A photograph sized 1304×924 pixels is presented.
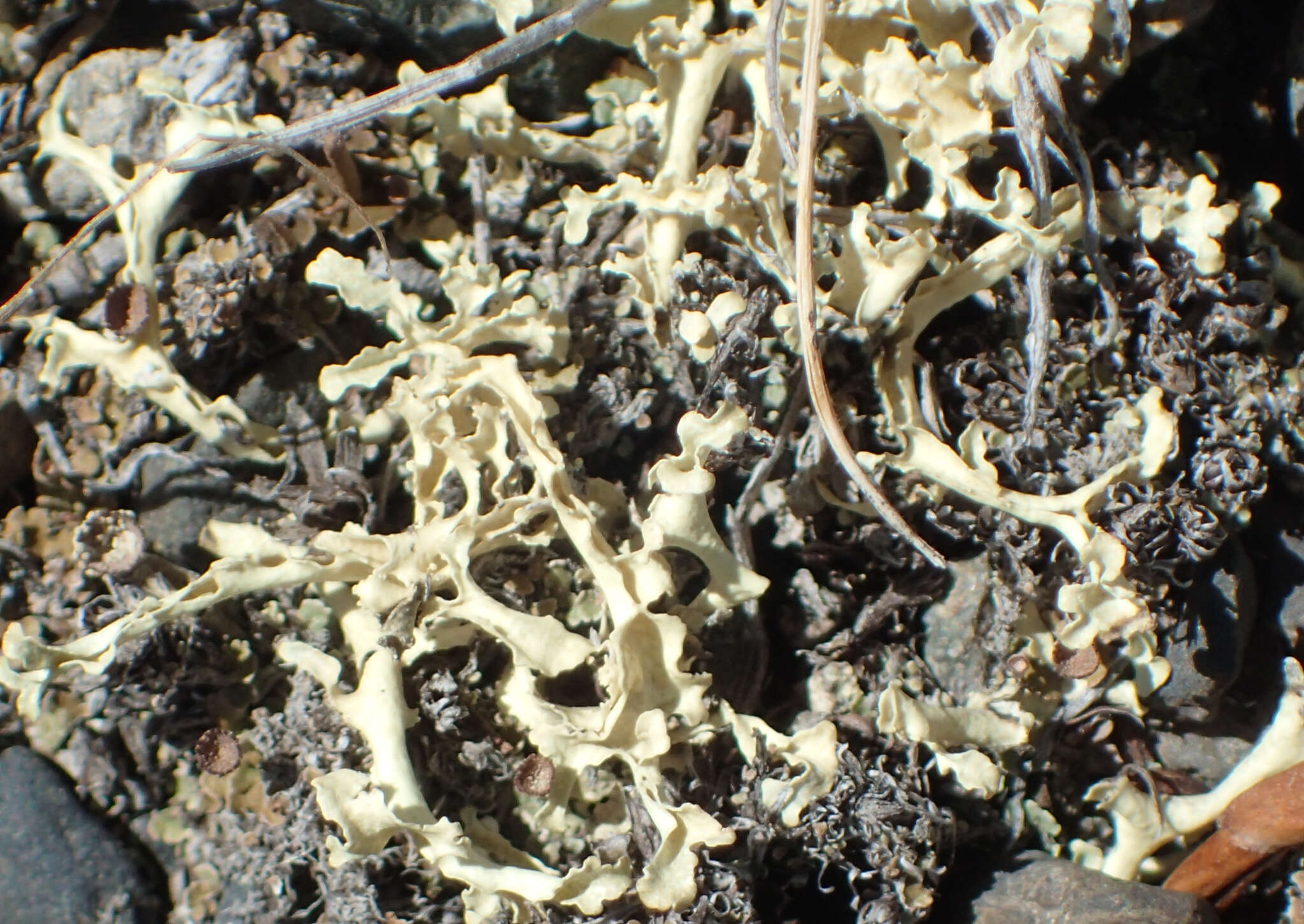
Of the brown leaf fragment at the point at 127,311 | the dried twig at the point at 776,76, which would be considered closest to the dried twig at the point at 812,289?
the dried twig at the point at 776,76

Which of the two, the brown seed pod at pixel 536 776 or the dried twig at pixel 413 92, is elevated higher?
the dried twig at pixel 413 92

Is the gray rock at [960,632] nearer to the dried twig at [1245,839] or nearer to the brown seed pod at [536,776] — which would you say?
the dried twig at [1245,839]

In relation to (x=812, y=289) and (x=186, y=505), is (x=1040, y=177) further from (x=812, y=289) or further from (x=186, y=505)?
(x=186, y=505)

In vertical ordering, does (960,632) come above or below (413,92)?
below

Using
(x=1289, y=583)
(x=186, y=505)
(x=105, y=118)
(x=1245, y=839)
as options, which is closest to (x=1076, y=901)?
(x=1245, y=839)

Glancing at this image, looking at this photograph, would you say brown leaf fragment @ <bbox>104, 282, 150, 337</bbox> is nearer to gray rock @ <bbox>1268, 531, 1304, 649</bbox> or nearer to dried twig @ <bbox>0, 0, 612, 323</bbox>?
dried twig @ <bbox>0, 0, 612, 323</bbox>

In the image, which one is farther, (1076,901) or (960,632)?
(960,632)
